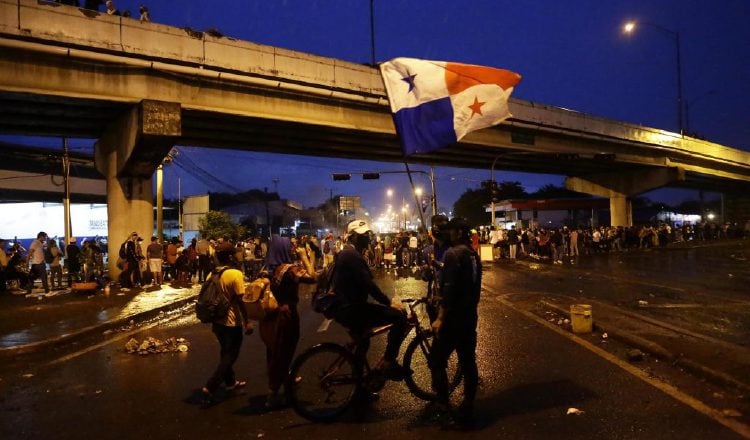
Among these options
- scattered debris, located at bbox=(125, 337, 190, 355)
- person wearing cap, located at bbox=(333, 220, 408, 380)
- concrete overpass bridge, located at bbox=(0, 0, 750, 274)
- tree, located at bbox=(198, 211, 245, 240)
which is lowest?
scattered debris, located at bbox=(125, 337, 190, 355)

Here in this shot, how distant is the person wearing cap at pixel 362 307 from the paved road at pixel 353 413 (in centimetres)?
60

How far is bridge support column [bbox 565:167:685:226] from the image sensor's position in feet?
122

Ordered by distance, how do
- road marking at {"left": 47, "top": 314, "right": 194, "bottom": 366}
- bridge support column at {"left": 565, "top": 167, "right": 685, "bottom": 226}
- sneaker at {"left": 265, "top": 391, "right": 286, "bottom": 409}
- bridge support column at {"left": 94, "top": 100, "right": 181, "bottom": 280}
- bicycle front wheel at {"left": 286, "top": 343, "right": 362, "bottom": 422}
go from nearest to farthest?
bicycle front wheel at {"left": 286, "top": 343, "right": 362, "bottom": 422} → sneaker at {"left": 265, "top": 391, "right": 286, "bottom": 409} → road marking at {"left": 47, "top": 314, "right": 194, "bottom": 366} → bridge support column at {"left": 94, "top": 100, "right": 181, "bottom": 280} → bridge support column at {"left": 565, "top": 167, "right": 685, "bottom": 226}

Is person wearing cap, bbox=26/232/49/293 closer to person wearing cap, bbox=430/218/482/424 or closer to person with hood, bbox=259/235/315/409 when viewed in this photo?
person with hood, bbox=259/235/315/409

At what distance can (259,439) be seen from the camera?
4.26 meters

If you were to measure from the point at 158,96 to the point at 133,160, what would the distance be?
2.45 meters

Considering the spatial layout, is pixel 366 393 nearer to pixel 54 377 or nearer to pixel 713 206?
pixel 54 377

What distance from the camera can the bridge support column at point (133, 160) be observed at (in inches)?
617

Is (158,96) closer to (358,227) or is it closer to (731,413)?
(358,227)

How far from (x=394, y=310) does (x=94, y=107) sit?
14.9 m

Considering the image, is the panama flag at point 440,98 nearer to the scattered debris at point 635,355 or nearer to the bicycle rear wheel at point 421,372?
the bicycle rear wheel at point 421,372

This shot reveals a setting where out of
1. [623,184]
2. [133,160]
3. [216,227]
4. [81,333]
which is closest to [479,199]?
[623,184]

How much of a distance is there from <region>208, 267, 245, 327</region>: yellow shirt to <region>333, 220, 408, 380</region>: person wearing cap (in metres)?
1.14

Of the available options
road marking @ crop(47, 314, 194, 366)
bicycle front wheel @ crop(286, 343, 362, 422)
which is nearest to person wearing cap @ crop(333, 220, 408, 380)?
bicycle front wheel @ crop(286, 343, 362, 422)
